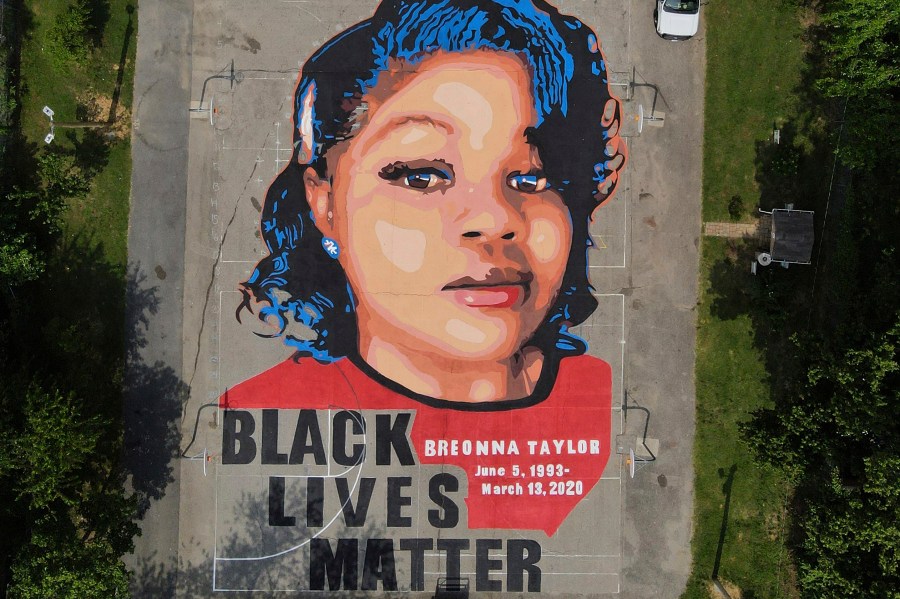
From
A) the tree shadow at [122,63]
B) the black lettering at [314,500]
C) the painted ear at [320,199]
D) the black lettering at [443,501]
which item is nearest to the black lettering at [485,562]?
the black lettering at [443,501]

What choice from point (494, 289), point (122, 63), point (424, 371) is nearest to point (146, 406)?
point (424, 371)

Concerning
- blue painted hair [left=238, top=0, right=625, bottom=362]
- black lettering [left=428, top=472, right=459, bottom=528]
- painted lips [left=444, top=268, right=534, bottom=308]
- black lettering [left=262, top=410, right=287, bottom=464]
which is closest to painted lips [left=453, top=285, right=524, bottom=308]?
painted lips [left=444, top=268, right=534, bottom=308]

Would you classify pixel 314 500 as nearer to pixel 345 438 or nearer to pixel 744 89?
pixel 345 438

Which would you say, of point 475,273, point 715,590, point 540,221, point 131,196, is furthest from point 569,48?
point 715,590

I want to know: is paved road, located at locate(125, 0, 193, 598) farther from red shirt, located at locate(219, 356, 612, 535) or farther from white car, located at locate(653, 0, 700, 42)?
white car, located at locate(653, 0, 700, 42)

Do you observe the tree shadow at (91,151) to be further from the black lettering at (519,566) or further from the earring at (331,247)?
the black lettering at (519,566)

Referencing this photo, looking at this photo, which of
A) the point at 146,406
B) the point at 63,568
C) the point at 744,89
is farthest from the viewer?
the point at 744,89

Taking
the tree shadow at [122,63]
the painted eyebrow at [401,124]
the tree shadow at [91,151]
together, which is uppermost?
the tree shadow at [122,63]
